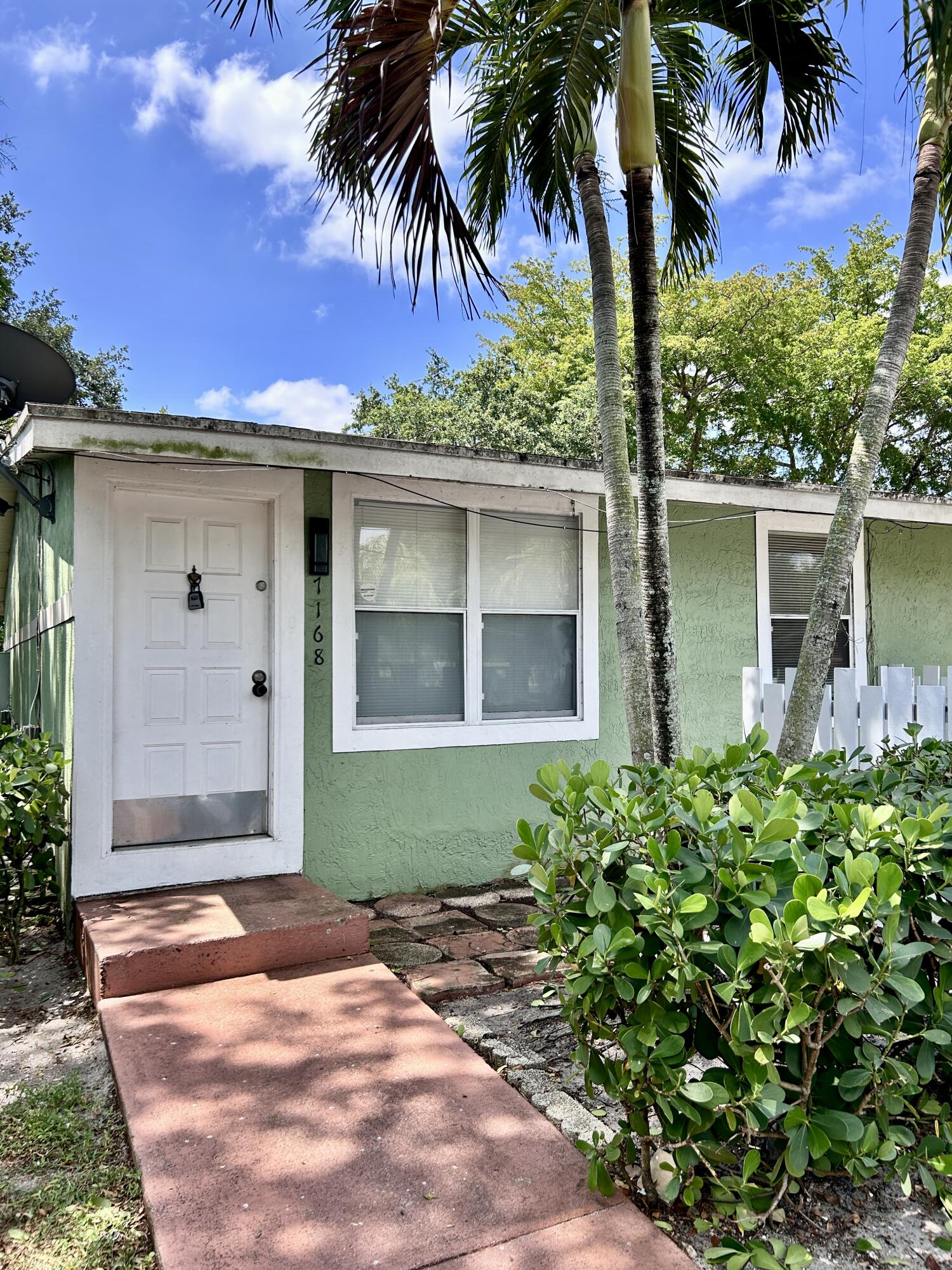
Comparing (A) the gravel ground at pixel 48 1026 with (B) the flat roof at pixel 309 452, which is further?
(B) the flat roof at pixel 309 452

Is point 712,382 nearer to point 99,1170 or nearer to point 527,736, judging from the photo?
point 527,736

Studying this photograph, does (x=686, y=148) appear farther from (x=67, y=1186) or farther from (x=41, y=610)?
(x=67, y=1186)

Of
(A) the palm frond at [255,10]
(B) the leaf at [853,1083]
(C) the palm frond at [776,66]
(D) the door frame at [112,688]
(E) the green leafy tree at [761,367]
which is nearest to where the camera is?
(B) the leaf at [853,1083]

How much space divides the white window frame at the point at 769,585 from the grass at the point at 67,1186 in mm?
5259

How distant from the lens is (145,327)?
25766 millimetres

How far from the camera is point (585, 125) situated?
4.48m

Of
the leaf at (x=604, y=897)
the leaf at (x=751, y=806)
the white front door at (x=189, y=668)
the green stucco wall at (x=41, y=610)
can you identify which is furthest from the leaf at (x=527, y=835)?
the green stucco wall at (x=41, y=610)

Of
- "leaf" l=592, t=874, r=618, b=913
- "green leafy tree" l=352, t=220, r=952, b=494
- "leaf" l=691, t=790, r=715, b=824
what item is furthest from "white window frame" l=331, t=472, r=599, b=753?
"green leafy tree" l=352, t=220, r=952, b=494

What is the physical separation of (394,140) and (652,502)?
2.04 meters

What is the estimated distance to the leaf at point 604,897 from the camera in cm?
204

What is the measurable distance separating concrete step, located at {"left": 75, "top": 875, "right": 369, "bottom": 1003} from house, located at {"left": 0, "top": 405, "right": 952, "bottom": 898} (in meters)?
0.32

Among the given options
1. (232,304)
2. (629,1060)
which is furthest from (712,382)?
(232,304)

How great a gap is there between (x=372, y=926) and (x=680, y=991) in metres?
2.98

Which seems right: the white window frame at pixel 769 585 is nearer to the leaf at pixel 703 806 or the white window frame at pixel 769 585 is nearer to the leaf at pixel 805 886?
the leaf at pixel 703 806
